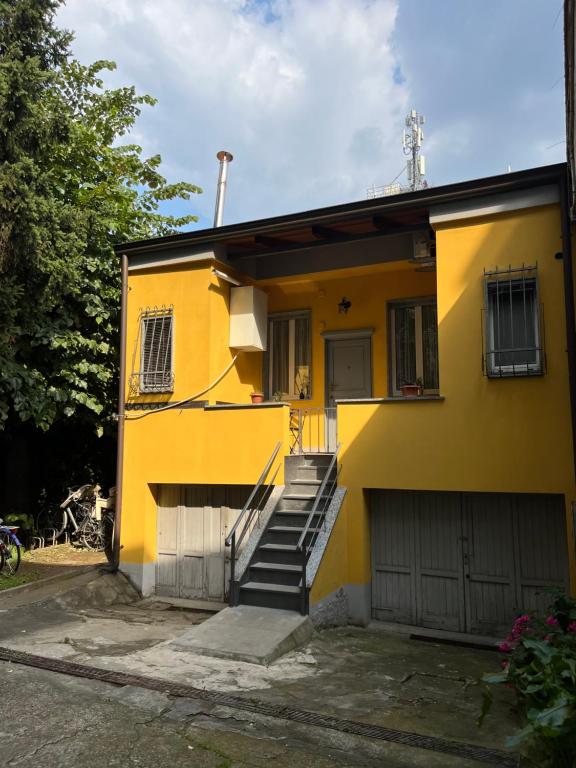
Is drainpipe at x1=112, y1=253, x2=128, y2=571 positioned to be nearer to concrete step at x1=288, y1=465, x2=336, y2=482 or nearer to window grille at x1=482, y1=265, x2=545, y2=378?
concrete step at x1=288, y1=465, x2=336, y2=482

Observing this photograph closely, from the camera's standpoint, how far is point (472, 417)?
295 inches

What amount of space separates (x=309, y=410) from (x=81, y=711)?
6.35 meters

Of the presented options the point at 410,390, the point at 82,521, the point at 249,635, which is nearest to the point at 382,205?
the point at 410,390

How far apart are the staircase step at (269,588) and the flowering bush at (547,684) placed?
2.54m

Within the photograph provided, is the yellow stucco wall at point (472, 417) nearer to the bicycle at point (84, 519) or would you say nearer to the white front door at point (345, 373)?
the white front door at point (345, 373)

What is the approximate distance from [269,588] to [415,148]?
23628 mm

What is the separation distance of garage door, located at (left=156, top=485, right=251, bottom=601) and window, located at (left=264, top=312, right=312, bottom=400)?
220cm

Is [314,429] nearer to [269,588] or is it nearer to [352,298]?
[352,298]

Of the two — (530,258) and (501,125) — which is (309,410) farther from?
(501,125)

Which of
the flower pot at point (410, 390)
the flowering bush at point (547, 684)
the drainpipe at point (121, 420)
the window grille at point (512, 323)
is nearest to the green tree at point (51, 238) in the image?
the drainpipe at point (121, 420)

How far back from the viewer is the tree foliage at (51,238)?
29.5ft

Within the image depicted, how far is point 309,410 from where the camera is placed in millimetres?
10273

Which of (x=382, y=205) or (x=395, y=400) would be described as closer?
(x=395, y=400)

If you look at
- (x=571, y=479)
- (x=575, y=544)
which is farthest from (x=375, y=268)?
(x=575, y=544)
